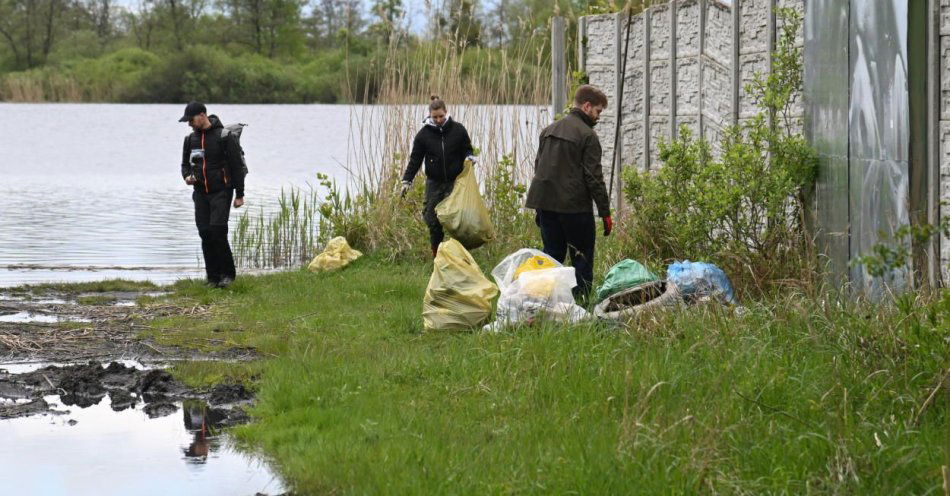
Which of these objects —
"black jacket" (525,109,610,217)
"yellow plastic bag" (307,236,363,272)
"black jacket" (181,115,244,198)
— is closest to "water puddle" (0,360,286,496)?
"black jacket" (525,109,610,217)

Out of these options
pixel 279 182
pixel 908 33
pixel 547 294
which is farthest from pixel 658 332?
pixel 279 182

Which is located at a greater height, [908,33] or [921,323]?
[908,33]

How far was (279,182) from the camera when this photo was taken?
30344 mm

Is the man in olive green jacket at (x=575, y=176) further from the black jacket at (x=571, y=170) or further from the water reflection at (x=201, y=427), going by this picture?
the water reflection at (x=201, y=427)

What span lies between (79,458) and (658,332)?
10.5ft

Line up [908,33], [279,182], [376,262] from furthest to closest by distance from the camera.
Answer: [279,182] < [376,262] < [908,33]

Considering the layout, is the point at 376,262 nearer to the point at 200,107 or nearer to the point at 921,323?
the point at 200,107

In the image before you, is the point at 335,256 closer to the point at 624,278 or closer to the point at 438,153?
the point at 438,153

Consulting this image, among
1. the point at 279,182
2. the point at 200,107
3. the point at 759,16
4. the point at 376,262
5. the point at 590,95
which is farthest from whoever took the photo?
the point at 279,182

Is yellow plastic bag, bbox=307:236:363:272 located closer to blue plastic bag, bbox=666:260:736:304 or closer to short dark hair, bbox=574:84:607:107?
short dark hair, bbox=574:84:607:107

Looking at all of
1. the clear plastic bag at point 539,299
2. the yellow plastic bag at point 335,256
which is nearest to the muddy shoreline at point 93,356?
the clear plastic bag at point 539,299

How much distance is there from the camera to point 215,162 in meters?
12.2

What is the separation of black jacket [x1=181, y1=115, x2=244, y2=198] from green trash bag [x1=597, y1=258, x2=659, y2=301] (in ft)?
15.2

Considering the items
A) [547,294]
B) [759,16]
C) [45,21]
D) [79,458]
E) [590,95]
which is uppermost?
[45,21]
